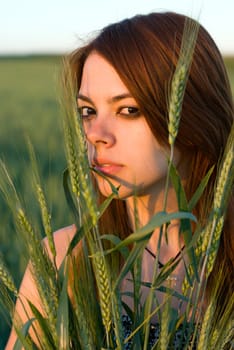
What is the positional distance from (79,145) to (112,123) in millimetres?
500

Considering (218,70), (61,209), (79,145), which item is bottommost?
(61,209)

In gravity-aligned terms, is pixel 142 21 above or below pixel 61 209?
above

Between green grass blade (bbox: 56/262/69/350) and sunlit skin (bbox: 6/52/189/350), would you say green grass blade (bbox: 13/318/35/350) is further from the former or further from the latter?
sunlit skin (bbox: 6/52/189/350)

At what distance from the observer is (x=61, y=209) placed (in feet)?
10.5

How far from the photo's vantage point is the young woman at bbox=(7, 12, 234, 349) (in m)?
1.32

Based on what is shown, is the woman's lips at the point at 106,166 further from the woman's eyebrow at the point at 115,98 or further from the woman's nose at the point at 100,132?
the woman's eyebrow at the point at 115,98

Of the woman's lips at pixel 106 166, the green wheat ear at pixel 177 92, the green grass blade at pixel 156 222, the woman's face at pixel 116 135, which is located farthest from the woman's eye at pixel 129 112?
the green grass blade at pixel 156 222

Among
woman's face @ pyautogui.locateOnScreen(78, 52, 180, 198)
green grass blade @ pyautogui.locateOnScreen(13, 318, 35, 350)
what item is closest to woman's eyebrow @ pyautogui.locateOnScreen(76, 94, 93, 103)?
woman's face @ pyautogui.locateOnScreen(78, 52, 180, 198)

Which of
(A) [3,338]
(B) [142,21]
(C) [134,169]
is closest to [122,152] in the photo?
(C) [134,169]

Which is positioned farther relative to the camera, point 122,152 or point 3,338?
point 3,338

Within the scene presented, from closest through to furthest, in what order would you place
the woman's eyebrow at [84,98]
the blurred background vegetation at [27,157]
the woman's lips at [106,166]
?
the blurred background vegetation at [27,157] < the woman's lips at [106,166] < the woman's eyebrow at [84,98]

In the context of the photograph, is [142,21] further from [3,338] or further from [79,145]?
[3,338]

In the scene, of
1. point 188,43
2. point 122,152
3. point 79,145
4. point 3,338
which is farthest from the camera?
point 3,338

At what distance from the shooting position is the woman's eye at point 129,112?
136cm
